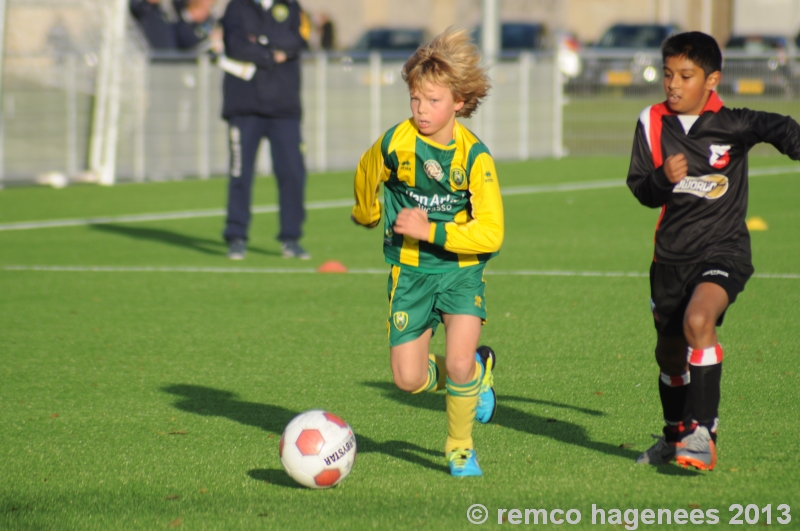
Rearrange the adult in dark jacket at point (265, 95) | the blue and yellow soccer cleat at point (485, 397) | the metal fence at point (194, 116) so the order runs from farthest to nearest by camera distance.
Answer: the metal fence at point (194, 116) < the adult in dark jacket at point (265, 95) < the blue and yellow soccer cleat at point (485, 397)

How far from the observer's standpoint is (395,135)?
4.52m

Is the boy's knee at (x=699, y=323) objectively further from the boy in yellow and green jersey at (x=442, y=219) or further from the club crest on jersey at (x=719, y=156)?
the boy in yellow and green jersey at (x=442, y=219)

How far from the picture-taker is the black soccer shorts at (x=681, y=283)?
4.29 m

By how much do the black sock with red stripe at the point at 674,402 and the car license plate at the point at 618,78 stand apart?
18.1 meters

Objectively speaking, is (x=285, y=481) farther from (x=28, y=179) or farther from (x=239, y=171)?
(x=28, y=179)

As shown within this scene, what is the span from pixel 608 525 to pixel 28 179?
48.1 ft

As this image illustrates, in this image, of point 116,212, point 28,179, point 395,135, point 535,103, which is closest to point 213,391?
point 395,135

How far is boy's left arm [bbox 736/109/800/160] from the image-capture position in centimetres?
423

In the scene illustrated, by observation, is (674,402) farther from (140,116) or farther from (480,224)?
(140,116)

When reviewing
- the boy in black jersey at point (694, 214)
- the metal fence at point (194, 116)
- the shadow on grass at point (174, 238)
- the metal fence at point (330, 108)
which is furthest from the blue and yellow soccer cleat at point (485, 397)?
the metal fence at point (194, 116)

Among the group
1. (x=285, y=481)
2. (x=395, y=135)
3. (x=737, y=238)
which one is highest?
(x=395, y=135)

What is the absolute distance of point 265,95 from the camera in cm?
985

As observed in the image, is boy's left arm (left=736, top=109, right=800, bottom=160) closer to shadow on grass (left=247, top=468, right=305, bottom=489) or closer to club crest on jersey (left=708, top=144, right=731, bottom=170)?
club crest on jersey (left=708, top=144, right=731, bottom=170)

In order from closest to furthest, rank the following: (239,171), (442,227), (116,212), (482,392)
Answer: (442,227) → (482,392) → (239,171) → (116,212)
